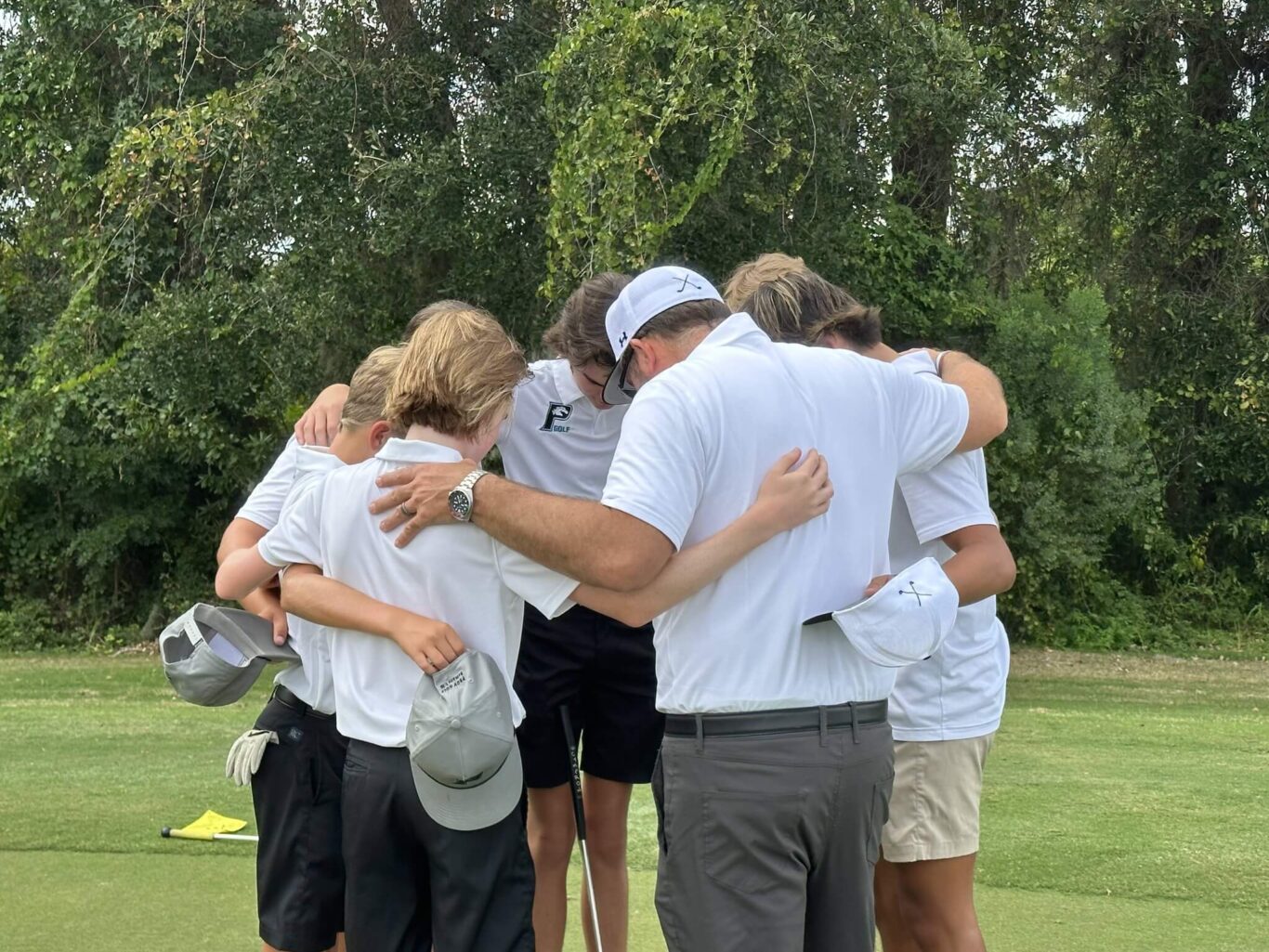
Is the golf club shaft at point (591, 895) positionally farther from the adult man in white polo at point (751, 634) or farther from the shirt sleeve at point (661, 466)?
the shirt sleeve at point (661, 466)

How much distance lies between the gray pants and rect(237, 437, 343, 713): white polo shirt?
100 cm

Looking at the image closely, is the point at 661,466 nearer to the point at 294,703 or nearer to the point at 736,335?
the point at 736,335

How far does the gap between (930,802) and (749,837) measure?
0.85 m

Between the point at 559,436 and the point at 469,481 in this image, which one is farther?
the point at 559,436

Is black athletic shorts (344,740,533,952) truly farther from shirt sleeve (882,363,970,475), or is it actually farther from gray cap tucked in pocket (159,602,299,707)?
shirt sleeve (882,363,970,475)

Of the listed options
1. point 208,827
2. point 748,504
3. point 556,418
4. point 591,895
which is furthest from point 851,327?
point 208,827

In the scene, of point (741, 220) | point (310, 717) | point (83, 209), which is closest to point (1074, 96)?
point (741, 220)

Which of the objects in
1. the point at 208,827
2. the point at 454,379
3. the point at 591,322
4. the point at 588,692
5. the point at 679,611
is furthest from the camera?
the point at 208,827

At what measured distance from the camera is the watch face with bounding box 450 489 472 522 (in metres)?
2.46

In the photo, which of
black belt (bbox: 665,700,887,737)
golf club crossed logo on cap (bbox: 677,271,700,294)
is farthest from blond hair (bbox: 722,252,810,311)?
black belt (bbox: 665,700,887,737)

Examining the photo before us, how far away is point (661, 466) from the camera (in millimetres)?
2262

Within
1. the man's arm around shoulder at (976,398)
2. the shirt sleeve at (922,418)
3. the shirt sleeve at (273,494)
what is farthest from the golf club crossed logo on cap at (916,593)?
the shirt sleeve at (273,494)

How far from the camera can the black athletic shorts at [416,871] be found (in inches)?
103

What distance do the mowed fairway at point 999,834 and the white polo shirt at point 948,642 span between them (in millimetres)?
1420
